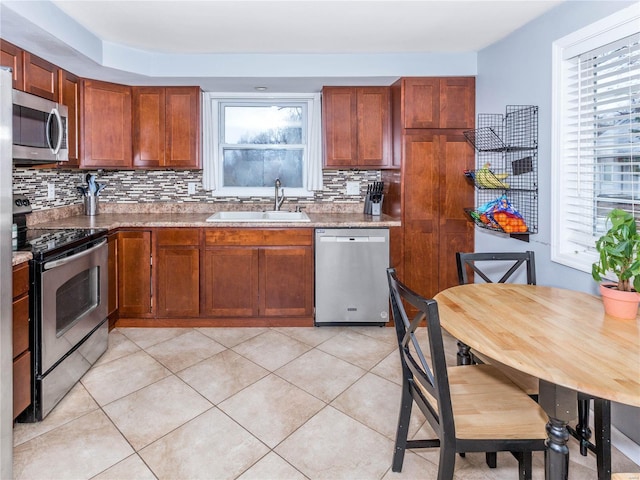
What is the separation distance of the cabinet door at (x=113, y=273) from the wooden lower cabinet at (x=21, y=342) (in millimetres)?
1059

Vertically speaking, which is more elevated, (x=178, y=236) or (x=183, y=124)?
(x=183, y=124)

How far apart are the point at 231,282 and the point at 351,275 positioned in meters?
0.98

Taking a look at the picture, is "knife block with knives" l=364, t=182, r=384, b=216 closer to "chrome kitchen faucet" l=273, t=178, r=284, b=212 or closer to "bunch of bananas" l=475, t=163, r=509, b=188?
"chrome kitchen faucet" l=273, t=178, r=284, b=212

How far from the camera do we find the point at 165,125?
11.4 feet

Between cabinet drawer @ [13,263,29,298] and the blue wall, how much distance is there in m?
2.84

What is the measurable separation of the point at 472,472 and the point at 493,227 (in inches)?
57.7

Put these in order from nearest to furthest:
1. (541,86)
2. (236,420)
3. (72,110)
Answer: (236,420)
(541,86)
(72,110)

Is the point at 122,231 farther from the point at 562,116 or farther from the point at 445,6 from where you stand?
the point at 562,116

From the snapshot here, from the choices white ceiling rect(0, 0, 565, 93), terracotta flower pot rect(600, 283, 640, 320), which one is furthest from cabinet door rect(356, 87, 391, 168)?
terracotta flower pot rect(600, 283, 640, 320)

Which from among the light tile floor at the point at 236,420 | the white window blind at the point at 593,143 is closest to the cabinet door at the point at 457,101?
the white window blind at the point at 593,143

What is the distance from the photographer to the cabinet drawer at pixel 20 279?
6.27 feet

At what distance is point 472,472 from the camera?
5.61ft

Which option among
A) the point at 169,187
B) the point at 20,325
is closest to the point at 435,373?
the point at 20,325

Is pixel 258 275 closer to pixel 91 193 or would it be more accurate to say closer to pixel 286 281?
pixel 286 281
